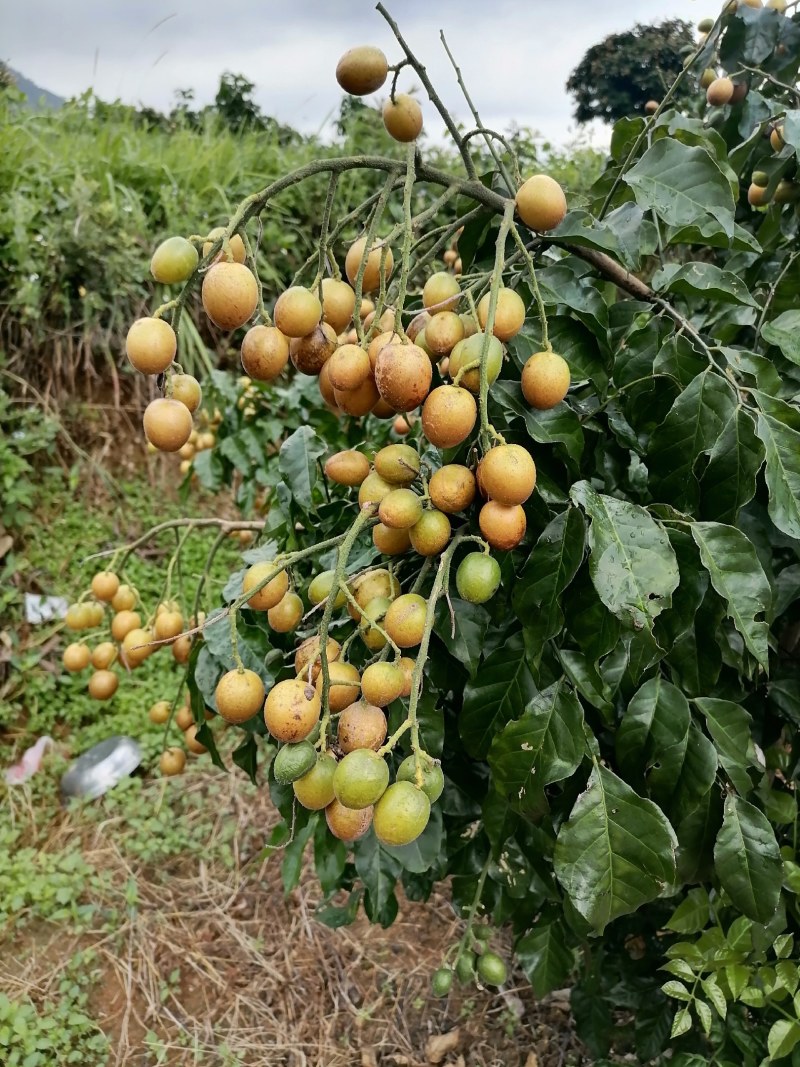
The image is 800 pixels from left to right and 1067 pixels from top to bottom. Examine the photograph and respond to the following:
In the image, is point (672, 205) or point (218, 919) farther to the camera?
point (218, 919)

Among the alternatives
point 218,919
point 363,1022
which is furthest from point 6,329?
point 363,1022

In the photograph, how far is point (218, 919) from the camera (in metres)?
2.10

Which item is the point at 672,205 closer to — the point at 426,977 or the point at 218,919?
the point at 426,977

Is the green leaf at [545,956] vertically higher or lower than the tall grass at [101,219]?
lower

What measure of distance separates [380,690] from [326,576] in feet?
0.67

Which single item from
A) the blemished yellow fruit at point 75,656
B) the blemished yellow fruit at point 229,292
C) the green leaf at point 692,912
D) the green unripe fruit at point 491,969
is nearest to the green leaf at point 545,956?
the green unripe fruit at point 491,969

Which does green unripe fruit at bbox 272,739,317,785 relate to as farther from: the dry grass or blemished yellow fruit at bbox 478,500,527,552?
the dry grass

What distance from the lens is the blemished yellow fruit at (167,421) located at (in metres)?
0.64

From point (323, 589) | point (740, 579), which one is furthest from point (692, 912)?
point (323, 589)

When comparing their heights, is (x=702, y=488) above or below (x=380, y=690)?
above

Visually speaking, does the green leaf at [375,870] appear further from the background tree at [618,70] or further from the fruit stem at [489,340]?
the background tree at [618,70]

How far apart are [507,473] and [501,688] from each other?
295 millimetres

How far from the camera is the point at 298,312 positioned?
25.7 inches

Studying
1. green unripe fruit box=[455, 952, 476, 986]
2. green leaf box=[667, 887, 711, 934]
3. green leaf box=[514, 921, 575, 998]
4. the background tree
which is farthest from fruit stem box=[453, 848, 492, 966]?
the background tree
